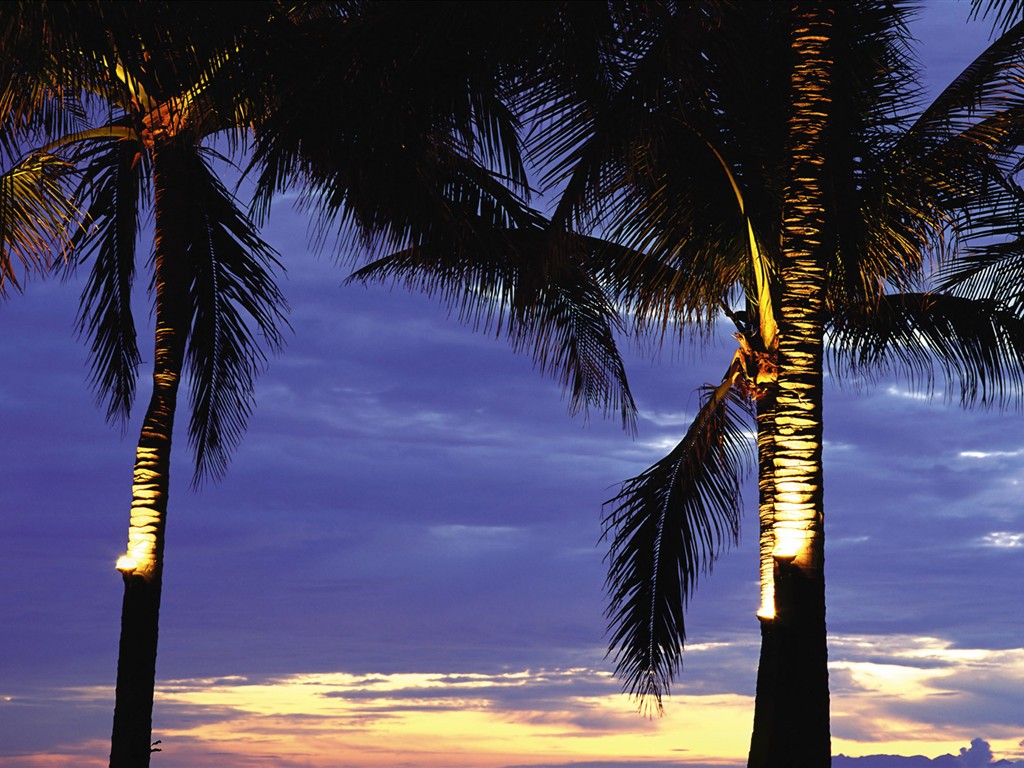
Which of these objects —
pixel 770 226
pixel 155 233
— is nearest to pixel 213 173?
pixel 155 233

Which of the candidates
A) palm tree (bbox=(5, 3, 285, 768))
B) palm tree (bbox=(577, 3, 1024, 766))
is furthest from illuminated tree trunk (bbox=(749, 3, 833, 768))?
palm tree (bbox=(5, 3, 285, 768))

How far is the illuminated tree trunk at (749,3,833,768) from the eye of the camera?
11367 millimetres

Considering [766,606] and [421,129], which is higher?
[421,129]

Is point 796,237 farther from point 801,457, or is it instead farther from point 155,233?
point 155,233

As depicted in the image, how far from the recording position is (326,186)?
1375 centimetres

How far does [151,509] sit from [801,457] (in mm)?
7461

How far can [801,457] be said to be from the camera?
476 inches

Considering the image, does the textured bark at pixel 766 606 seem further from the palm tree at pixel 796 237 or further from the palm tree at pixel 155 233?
the palm tree at pixel 155 233

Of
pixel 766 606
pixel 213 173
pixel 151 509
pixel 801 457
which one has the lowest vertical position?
pixel 766 606

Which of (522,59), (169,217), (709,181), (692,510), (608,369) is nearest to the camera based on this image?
(522,59)

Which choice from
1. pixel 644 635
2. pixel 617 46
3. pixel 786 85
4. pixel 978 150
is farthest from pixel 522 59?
pixel 644 635

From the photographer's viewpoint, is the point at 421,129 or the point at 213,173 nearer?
the point at 421,129

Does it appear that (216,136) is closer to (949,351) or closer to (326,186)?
(326,186)

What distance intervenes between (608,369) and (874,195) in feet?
17.2
